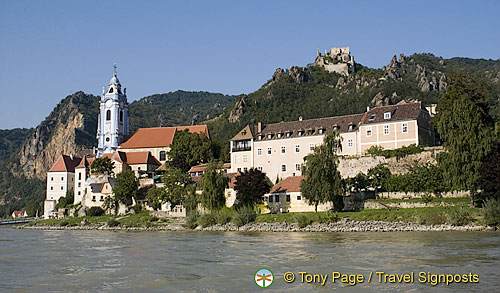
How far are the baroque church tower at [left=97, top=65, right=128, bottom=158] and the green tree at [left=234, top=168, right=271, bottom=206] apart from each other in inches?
1401

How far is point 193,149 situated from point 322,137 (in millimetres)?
19295

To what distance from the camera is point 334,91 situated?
13150 cm

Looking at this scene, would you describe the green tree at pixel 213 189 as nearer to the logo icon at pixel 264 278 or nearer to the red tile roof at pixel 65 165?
the logo icon at pixel 264 278

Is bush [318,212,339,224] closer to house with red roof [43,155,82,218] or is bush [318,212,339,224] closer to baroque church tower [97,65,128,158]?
baroque church tower [97,65,128,158]

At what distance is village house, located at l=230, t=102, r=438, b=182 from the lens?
179ft

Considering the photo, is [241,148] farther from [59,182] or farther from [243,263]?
[243,263]

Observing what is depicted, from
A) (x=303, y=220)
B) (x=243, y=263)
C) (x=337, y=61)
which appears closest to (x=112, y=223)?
(x=303, y=220)

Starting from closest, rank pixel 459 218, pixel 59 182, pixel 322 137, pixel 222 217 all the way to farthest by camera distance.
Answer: pixel 459 218, pixel 222 217, pixel 322 137, pixel 59 182

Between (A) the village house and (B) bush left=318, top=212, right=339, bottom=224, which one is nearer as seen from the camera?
(B) bush left=318, top=212, right=339, bottom=224

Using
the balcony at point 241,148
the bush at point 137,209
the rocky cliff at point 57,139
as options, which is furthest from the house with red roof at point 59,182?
the rocky cliff at point 57,139

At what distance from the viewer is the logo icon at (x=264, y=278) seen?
17.0 meters

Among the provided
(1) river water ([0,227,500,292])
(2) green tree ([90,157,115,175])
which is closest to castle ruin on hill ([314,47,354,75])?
(2) green tree ([90,157,115,175])

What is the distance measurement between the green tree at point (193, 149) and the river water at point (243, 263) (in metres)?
38.4

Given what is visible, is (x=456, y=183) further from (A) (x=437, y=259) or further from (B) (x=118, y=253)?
(B) (x=118, y=253)
